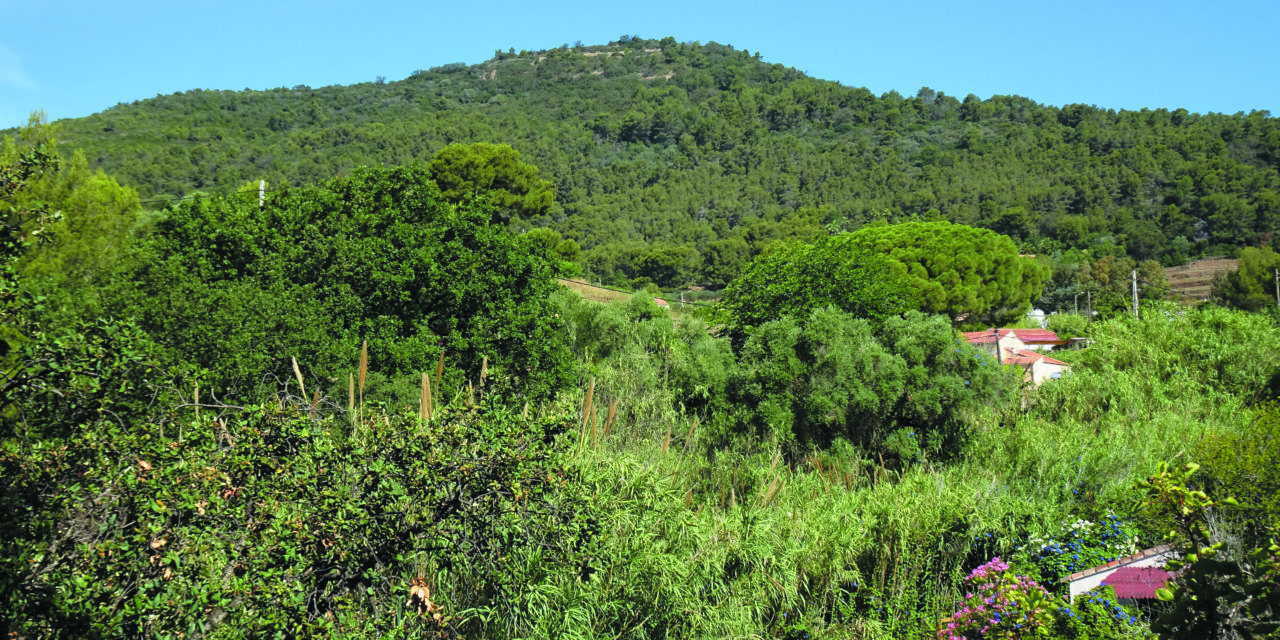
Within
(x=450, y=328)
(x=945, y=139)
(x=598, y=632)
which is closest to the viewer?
(x=598, y=632)

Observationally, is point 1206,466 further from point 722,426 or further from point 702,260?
point 702,260

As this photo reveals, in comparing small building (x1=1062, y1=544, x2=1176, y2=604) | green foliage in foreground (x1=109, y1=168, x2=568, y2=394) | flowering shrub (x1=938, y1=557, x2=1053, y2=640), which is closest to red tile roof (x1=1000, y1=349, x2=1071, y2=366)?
green foliage in foreground (x1=109, y1=168, x2=568, y2=394)

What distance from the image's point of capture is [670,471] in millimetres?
11102

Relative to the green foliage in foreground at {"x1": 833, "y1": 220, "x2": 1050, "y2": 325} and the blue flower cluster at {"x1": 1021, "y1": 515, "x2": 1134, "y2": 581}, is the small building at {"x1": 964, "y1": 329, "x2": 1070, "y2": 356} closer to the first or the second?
the green foliage in foreground at {"x1": 833, "y1": 220, "x2": 1050, "y2": 325}

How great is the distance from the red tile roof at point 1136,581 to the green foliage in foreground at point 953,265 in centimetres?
2704

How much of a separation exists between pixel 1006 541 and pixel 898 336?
6.09 meters

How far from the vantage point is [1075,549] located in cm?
894

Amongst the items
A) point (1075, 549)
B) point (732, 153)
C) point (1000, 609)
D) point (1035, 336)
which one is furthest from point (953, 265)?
point (732, 153)

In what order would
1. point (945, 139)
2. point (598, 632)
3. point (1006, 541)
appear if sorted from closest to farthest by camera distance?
point (598, 632)
point (1006, 541)
point (945, 139)

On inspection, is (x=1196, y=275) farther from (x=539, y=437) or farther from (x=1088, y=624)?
(x=539, y=437)

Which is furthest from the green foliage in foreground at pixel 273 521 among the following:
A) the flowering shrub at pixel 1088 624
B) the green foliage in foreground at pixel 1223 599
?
the green foliage in foreground at pixel 1223 599

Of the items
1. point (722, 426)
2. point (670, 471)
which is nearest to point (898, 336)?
point (722, 426)

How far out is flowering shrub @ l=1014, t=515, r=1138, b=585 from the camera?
28.2 ft

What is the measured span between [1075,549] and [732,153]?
4070 inches
